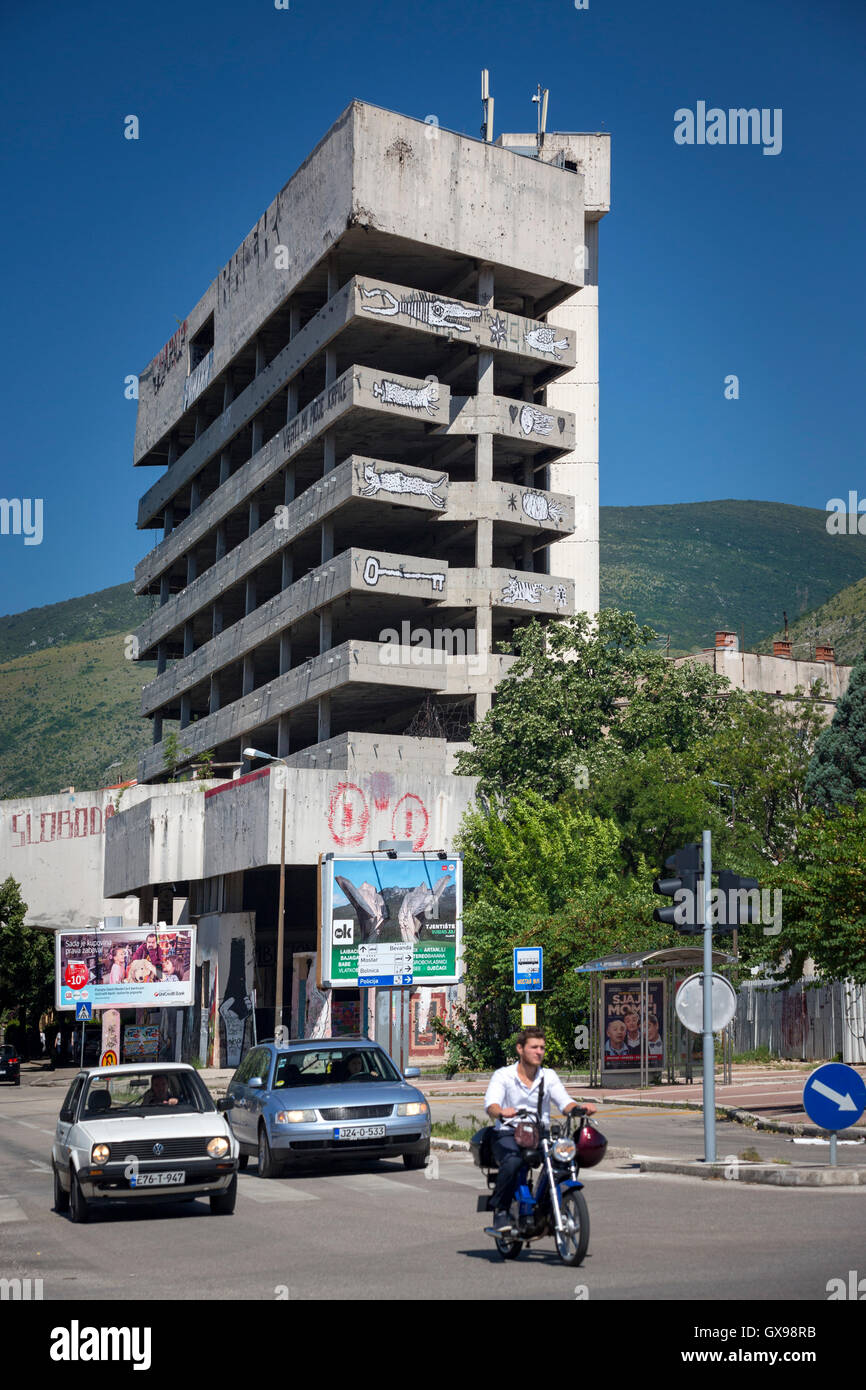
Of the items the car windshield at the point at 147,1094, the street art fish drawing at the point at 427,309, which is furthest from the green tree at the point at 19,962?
the car windshield at the point at 147,1094

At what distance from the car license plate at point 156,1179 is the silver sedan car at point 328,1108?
13.5 feet

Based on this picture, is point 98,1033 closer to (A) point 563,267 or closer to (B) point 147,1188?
(A) point 563,267

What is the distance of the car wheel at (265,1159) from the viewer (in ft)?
59.9

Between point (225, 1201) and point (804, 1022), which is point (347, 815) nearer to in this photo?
point (804, 1022)

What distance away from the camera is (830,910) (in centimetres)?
2269

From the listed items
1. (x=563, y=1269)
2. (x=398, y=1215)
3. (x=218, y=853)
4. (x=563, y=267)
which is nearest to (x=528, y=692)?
(x=218, y=853)

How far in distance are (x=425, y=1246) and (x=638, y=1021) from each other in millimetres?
21724

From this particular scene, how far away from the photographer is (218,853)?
194ft

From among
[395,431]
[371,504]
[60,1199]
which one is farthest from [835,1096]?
[395,431]

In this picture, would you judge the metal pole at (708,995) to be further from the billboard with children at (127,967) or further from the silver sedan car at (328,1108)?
the billboard with children at (127,967)

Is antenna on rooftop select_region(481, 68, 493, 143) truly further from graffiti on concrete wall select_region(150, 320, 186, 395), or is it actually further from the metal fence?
the metal fence

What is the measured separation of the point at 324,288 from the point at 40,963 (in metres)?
36.0

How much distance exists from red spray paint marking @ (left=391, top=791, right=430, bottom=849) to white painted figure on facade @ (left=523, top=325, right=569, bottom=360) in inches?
891

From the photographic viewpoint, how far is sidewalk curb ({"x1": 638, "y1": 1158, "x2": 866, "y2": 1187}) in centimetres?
1507
